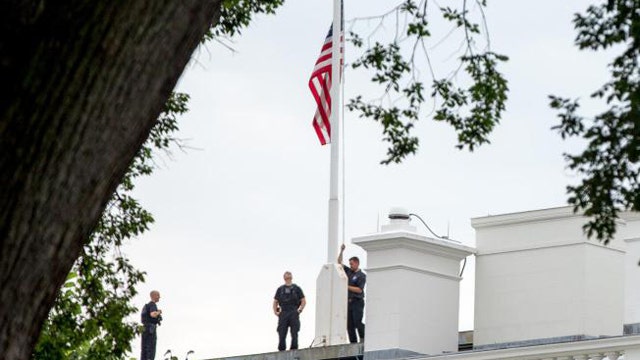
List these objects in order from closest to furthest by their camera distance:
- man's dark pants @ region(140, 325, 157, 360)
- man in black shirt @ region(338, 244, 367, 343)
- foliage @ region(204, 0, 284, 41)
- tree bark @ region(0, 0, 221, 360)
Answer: tree bark @ region(0, 0, 221, 360)
foliage @ region(204, 0, 284, 41)
man in black shirt @ region(338, 244, 367, 343)
man's dark pants @ region(140, 325, 157, 360)

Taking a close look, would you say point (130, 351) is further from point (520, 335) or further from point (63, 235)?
point (63, 235)

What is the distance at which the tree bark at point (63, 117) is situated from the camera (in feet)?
19.2

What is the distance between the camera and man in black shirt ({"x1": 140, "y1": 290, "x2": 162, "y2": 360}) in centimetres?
2861

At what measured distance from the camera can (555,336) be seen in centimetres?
2295

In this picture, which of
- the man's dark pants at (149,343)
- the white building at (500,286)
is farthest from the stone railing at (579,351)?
the man's dark pants at (149,343)

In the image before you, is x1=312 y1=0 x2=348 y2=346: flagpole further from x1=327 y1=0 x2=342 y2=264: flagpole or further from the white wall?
the white wall

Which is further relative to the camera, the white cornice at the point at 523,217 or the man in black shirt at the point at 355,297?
the man in black shirt at the point at 355,297

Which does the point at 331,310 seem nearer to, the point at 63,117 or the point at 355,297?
the point at 355,297

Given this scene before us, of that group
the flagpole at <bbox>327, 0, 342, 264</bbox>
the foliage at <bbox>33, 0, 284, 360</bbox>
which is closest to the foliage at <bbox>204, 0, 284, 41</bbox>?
the foliage at <bbox>33, 0, 284, 360</bbox>

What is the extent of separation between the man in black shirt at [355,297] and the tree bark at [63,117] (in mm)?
20137

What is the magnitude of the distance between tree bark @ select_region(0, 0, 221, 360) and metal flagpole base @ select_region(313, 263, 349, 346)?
21.2 m

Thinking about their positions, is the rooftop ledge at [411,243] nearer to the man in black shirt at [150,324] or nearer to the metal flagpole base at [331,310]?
the metal flagpole base at [331,310]

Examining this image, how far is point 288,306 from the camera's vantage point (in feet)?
88.8

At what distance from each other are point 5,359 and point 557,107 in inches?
237
